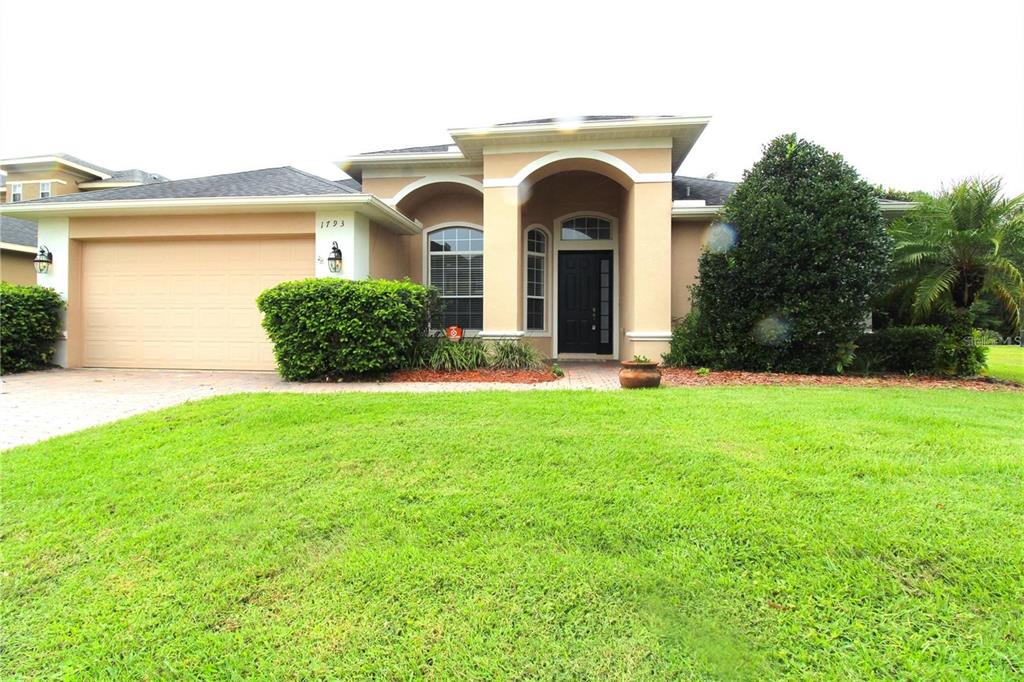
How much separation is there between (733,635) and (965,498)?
196cm

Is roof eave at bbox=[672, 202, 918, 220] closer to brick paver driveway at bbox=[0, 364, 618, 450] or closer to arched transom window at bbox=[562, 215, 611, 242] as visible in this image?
arched transom window at bbox=[562, 215, 611, 242]

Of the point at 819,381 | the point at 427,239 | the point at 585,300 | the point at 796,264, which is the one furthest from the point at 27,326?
the point at 819,381

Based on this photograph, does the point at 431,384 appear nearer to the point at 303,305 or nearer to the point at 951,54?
the point at 303,305

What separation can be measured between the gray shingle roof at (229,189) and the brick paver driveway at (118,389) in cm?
334

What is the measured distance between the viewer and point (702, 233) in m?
10.4

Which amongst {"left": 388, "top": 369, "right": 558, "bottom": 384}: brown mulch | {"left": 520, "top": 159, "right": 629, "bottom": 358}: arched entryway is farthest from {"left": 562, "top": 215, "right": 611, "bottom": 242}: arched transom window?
{"left": 388, "top": 369, "right": 558, "bottom": 384}: brown mulch

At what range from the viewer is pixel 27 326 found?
29.3 ft

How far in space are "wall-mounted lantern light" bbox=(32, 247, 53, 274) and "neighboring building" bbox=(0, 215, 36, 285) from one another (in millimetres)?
6052

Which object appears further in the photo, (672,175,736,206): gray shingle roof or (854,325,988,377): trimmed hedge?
(672,175,736,206): gray shingle roof

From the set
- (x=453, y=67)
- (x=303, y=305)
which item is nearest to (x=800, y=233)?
(x=453, y=67)

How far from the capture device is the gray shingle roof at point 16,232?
13.8 m

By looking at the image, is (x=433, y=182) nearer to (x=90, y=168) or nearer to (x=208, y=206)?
(x=208, y=206)

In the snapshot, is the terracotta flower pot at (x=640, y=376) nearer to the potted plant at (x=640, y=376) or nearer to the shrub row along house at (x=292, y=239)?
the potted plant at (x=640, y=376)

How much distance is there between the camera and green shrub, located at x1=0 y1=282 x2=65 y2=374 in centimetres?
873
